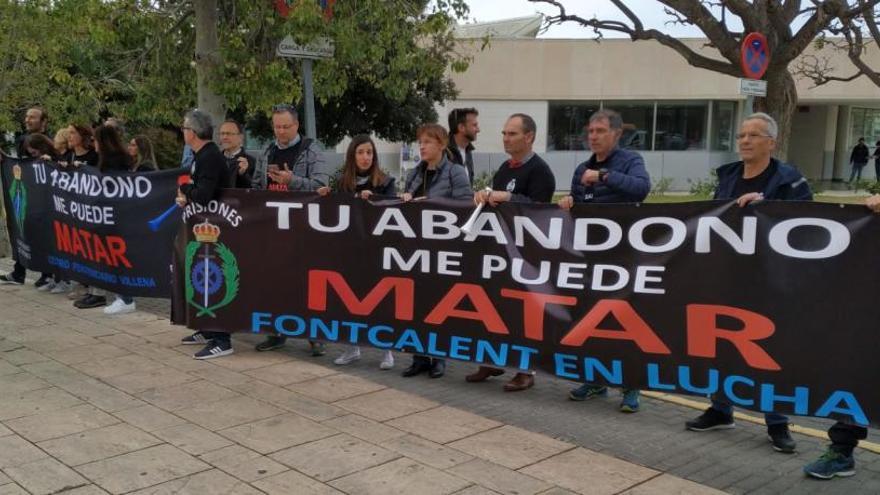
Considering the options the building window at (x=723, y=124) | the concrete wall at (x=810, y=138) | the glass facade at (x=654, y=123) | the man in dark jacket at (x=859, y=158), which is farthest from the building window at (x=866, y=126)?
the glass facade at (x=654, y=123)

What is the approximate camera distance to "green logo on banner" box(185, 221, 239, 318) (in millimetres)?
6129

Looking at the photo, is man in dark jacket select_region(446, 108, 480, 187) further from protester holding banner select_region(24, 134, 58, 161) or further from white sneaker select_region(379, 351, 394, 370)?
protester holding banner select_region(24, 134, 58, 161)

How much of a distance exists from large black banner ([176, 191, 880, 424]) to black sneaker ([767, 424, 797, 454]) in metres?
0.36

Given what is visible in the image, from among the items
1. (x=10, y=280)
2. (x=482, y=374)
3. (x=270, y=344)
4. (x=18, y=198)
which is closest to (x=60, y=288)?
(x=10, y=280)

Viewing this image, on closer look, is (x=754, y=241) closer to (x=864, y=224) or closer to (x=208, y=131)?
(x=864, y=224)

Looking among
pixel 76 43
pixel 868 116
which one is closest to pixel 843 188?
pixel 868 116

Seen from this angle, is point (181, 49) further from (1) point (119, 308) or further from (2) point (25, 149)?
(1) point (119, 308)

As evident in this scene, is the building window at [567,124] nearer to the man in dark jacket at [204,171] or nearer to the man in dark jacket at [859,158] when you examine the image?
the man in dark jacket at [859,158]

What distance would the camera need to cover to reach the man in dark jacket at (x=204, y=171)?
19.6 feet

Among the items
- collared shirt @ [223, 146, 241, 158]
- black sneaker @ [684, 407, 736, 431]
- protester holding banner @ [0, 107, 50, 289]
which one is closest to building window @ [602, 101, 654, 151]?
protester holding banner @ [0, 107, 50, 289]

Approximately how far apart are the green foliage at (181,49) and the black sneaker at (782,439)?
214 inches

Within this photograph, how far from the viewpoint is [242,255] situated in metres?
6.07

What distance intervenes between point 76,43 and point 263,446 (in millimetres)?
8682

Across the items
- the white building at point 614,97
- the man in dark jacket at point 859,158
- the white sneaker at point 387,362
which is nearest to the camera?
the white sneaker at point 387,362
